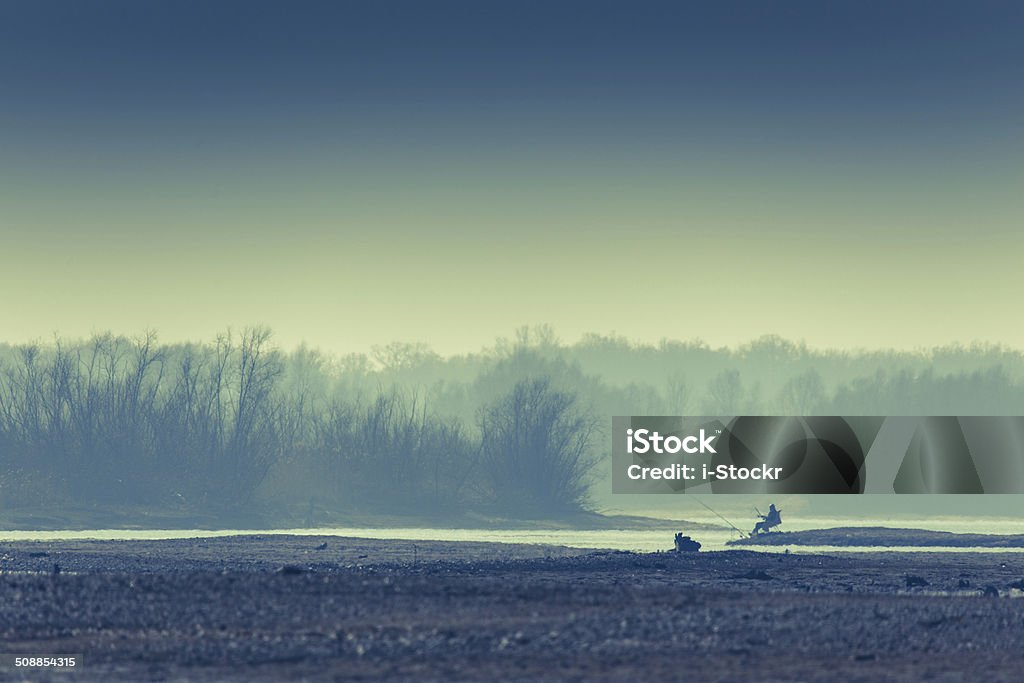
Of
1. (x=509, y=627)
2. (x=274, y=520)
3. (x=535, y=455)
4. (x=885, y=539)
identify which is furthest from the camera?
(x=535, y=455)

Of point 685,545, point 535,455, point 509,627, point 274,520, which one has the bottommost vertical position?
point 509,627

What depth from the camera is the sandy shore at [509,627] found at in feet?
101

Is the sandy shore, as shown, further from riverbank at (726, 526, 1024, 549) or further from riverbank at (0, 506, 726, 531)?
riverbank at (0, 506, 726, 531)

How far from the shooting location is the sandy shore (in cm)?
3084

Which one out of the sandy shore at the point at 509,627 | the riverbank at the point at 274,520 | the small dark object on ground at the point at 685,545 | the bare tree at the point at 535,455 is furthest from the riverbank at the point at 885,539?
the bare tree at the point at 535,455

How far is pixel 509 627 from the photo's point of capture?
116 feet

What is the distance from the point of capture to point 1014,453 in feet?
357

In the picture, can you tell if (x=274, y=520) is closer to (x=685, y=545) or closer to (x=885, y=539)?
(x=885, y=539)

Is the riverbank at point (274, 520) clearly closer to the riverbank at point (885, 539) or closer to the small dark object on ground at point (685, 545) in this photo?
the riverbank at point (885, 539)

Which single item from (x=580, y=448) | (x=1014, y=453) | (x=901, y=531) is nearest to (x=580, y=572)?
(x=901, y=531)

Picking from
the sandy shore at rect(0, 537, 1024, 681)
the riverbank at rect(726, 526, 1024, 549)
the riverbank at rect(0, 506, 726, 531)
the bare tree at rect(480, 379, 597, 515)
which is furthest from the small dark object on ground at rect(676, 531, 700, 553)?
the bare tree at rect(480, 379, 597, 515)

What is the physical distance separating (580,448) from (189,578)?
9540cm

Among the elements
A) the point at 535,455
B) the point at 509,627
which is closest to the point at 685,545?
the point at 509,627

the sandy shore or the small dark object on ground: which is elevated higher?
the small dark object on ground
